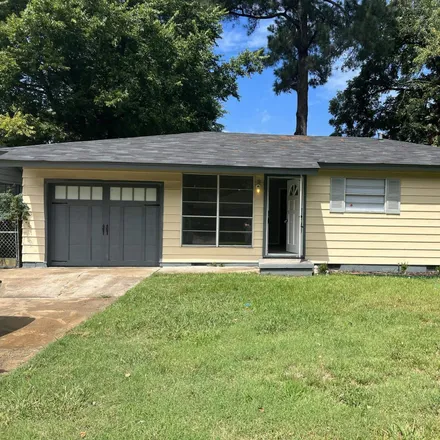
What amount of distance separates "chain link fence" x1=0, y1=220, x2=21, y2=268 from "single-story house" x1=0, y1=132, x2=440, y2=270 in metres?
0.22

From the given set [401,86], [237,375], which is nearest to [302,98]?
[401,86]

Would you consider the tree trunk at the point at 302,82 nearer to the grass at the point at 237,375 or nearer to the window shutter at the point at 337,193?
the window shutter at the point at 337,193

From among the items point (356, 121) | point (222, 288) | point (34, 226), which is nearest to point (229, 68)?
point (356, 121)

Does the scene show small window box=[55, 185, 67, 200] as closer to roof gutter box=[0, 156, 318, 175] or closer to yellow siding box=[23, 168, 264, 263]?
yellow siding box=[23, 168, 264, 263]

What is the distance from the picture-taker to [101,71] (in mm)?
18609

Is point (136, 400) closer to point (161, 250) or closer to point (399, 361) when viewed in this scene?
point (399, 361)

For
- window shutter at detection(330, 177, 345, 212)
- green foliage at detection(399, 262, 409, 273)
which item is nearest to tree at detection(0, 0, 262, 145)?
window shutter at detection(330, 177, 345, 212)

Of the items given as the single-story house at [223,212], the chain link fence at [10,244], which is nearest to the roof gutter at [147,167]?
the single-story house at [223,212]

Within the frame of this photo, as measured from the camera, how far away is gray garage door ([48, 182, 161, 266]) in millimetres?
9938

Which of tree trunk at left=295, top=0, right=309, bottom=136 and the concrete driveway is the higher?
tree trunk at left=295, top=0, right=309, bottom=136

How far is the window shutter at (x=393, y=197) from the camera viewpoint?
1016 cm

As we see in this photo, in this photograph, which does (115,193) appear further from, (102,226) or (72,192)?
(72,192)

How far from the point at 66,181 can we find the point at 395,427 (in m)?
9.08

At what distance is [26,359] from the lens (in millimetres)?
4059
